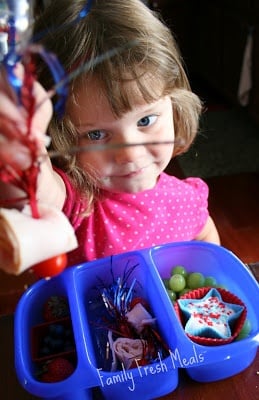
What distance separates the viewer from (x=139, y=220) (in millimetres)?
756

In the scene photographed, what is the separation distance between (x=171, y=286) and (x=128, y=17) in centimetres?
39

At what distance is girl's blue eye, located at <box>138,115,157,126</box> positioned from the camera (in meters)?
0.54

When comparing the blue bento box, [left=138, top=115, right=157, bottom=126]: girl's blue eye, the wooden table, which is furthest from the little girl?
the wooden table

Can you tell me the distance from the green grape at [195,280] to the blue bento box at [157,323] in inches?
0.9

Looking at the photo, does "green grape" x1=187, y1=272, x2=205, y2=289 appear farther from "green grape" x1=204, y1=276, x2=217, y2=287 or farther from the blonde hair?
the blonde hair

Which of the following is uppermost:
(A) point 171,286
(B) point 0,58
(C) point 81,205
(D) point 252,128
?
(B) point 0,58

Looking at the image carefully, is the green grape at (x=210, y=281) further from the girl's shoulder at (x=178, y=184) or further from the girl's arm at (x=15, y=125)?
the girl's arm at (x=15, y=125)

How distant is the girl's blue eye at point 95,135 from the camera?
521 millimetres

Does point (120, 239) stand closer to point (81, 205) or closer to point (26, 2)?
point (81, 205)

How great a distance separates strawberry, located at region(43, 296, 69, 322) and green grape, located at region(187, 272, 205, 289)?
0.20 m

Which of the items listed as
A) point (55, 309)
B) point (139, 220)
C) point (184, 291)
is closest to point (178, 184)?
point (139, 220)

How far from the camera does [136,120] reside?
1.72 ft

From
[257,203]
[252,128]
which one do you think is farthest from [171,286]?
[252,128]

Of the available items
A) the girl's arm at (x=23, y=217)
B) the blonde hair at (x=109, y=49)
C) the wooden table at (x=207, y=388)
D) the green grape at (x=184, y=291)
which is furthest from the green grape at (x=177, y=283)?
the girl's arm at (x=23, y=217)
